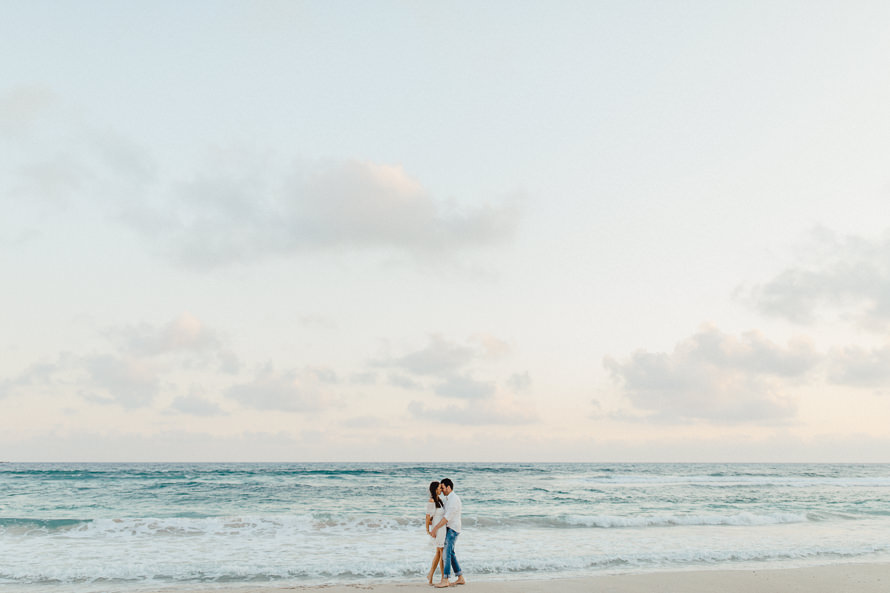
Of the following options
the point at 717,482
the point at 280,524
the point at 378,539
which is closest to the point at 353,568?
the point at 378,539

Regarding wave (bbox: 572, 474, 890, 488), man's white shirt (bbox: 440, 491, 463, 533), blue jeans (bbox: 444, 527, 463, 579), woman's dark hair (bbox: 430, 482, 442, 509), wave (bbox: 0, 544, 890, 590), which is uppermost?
woman's dark hair (bbox: 430, 482, 442, 509)

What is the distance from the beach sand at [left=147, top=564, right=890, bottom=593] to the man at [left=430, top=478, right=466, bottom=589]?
0.71 ft

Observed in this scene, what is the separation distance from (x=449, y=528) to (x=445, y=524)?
11 centimetres

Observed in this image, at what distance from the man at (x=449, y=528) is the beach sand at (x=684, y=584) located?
0.71 feet

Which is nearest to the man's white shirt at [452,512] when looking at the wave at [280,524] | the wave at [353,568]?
the wave at [353,568]

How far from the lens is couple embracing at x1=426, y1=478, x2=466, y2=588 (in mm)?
9945

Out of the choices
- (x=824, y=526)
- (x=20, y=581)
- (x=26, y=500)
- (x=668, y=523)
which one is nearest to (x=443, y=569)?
(x=20, y=581)

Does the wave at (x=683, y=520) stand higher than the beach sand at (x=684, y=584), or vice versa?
the beach sand at (x=684, y=584)

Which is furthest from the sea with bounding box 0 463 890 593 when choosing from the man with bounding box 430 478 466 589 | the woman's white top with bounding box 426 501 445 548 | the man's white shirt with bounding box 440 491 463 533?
the man's white shirt with bounding box 440 491 463 533

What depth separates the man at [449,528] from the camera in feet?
32.6

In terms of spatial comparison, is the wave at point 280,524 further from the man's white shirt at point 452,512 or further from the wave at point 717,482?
the wave at point 717,482

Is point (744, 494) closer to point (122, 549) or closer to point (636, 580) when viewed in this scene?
point (636, 580)

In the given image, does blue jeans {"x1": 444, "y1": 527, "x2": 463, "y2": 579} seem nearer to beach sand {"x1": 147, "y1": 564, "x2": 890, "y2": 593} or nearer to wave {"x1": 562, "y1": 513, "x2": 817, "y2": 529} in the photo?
beach sand {"x1": 147, "y1": 564, "x2": 890, "y2": 593}

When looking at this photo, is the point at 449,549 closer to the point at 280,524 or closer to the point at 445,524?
the point at 445,524
